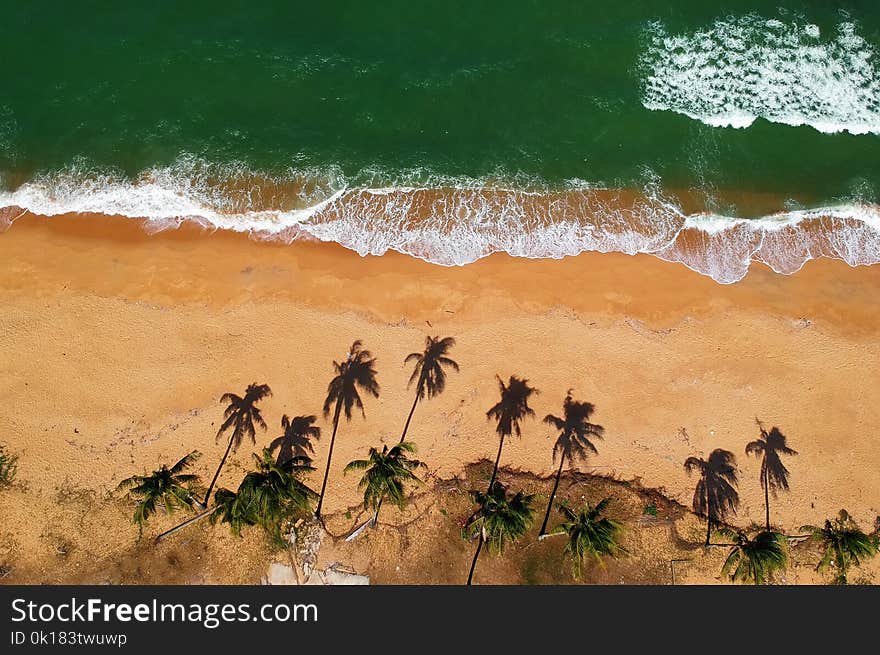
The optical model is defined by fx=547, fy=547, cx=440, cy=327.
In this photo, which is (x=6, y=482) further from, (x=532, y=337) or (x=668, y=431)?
(x=668, y=431)

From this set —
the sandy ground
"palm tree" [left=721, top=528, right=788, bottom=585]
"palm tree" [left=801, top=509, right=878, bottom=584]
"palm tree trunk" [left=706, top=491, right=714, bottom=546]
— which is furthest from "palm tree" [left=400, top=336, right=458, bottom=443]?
"palm tree" [left=801, top=509, right=878, bottom=584]

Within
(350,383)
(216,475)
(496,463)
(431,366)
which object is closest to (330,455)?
(350,383)

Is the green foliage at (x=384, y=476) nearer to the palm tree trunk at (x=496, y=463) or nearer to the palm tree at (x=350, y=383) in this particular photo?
the palm tree at (x=350, y=383)

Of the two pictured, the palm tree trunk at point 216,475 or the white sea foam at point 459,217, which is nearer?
the palm tree trunk at point 216,475

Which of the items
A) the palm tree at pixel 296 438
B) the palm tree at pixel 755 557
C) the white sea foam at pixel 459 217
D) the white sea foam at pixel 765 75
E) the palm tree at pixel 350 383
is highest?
the white sea foam at pixel 765 75

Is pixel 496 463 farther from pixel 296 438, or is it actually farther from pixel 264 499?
pixel 264 499

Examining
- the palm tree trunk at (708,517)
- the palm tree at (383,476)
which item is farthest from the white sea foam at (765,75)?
the palm tree at (383,476)
